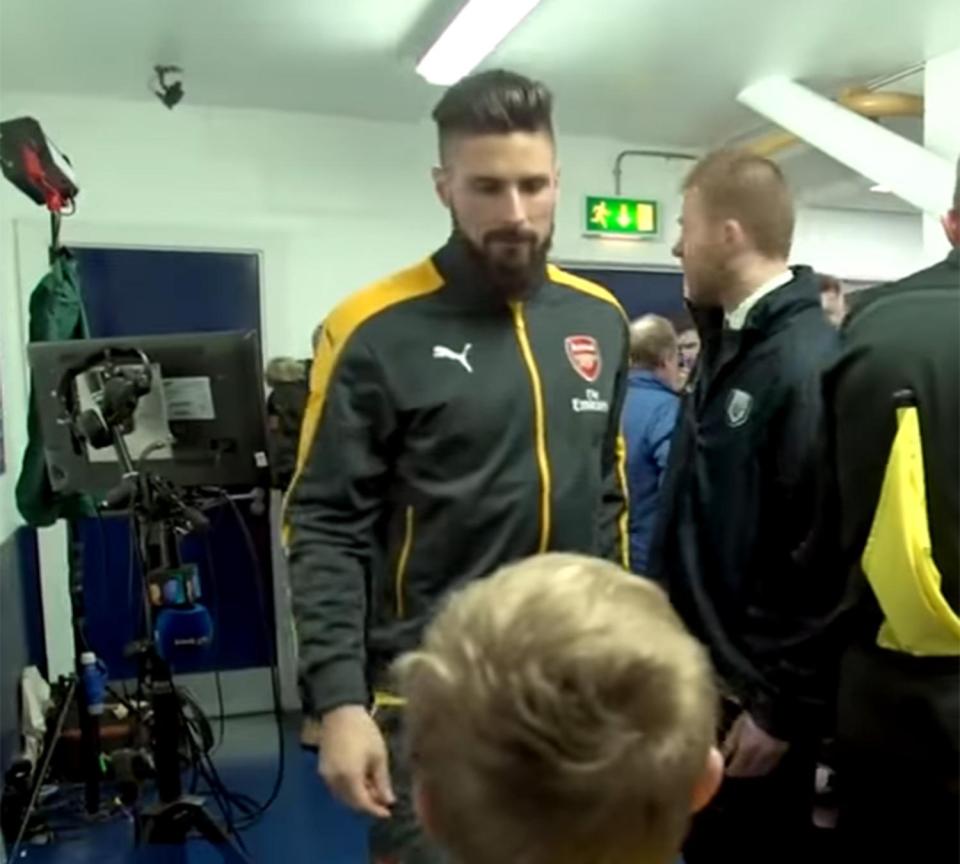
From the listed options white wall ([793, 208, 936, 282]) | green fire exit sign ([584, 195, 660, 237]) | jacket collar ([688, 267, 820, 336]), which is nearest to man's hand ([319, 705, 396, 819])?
jacket collar ([688, 267, 820, 336])

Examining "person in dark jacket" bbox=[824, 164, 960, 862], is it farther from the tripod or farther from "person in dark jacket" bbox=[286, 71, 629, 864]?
the tripod

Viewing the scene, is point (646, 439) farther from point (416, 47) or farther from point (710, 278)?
point (416, 47)

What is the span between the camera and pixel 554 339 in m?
1.49

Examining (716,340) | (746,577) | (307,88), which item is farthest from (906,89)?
(746,577)

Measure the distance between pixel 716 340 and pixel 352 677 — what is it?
1.01 meters

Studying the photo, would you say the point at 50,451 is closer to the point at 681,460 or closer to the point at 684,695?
the point at 681,460

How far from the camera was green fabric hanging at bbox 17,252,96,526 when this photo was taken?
335 centimetres

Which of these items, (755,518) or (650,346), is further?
(650,346)

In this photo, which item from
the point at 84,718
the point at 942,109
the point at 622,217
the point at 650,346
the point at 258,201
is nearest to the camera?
the point at 650,346

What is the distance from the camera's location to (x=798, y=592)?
1.70 m

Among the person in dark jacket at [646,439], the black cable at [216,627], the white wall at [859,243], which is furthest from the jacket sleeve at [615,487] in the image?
the white wall at [859,243]

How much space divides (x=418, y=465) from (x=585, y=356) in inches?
11.6

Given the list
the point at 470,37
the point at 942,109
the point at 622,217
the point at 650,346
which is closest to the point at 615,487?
the point at 650,346

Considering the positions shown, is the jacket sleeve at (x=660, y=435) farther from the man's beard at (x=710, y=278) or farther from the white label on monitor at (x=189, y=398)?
the white label on monitor at (x=189, y=398)
